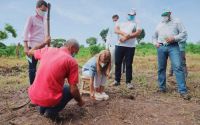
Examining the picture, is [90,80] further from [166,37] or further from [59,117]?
[166,37]

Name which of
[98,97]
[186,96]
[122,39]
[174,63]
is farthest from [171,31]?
[98,97]

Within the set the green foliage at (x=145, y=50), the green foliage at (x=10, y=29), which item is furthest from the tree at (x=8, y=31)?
the green foliage at (x=145, y=50)

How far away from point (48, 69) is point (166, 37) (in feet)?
10.7

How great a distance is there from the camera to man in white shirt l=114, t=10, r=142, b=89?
28.3ft

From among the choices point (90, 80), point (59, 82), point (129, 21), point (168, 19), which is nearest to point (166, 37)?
point (168, 19)

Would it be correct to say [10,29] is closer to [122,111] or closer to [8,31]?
[8,31]

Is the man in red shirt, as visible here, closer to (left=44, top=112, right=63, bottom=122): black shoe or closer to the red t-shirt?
the red t-shirt

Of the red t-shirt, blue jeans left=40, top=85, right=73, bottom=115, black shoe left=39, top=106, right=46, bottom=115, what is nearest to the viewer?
the red t-shirt

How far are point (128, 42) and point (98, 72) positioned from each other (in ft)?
4.97

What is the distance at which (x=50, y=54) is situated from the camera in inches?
237

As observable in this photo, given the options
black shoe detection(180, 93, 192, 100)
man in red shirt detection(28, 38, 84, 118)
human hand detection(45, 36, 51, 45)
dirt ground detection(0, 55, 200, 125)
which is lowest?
dirt ground detection(0, 55, 200, 125)

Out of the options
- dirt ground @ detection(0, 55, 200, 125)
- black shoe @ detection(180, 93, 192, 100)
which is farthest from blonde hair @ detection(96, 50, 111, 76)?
black shoe @ detection(180, 93, 192, 100)

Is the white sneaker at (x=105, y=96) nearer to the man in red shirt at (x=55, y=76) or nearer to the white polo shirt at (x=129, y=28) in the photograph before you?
the man in red shirt at (x=55, y=76)

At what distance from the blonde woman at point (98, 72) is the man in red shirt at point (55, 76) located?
4.00ft
